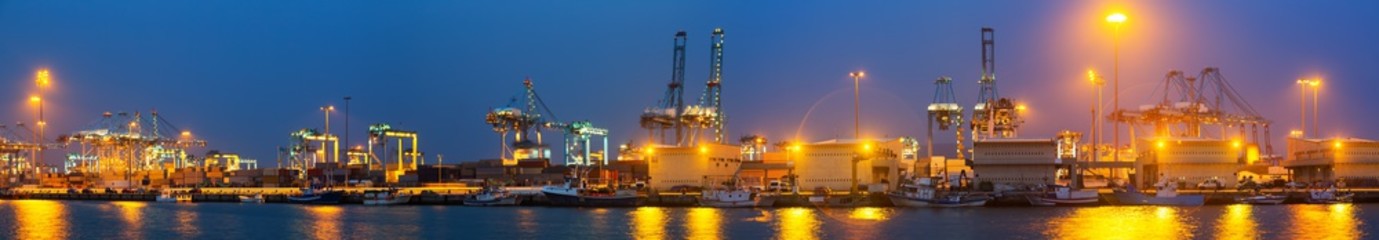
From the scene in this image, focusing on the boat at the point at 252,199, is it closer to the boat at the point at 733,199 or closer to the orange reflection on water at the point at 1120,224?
the boat at the point at 733,199

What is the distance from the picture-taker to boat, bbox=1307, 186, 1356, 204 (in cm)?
7188

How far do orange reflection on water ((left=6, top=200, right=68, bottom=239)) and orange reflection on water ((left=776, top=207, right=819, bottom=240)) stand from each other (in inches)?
1184

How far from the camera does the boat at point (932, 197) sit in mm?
70562

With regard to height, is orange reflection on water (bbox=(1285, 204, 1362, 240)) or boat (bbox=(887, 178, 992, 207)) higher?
boat (bbox=(887, 178, 992, 207))

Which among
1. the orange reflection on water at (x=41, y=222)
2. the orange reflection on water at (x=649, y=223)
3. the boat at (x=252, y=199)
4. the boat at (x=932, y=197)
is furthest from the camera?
the boat at (x=252, y=199)

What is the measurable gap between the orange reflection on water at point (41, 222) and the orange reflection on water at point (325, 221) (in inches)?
412

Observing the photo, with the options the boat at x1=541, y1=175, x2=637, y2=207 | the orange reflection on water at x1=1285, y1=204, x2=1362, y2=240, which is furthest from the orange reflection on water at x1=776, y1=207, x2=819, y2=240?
the orange reflection on water at x1=1285, y1=204, x2=1362, y2=240

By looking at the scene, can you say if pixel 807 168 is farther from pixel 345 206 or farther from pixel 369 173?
pixel 369 173

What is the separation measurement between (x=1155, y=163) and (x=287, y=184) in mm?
90961

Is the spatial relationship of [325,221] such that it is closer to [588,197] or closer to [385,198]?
[588,197]

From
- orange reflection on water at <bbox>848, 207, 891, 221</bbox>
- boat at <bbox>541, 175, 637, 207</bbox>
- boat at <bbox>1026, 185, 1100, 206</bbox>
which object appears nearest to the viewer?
orange reflection on water at <bbox>848, 207, 891, 221</bbox>

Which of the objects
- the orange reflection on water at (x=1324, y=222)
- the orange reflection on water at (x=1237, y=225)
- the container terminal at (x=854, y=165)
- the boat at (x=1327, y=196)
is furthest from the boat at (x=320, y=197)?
the boat at (x=1327, y=196)

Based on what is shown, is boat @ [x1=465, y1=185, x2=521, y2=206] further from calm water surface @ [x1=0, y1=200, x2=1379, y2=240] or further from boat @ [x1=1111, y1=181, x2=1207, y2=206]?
boat @ [x1=1111, y1=181, x2=1207, y2=206]

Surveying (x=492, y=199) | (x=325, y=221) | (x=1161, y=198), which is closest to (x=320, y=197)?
(x=492, y=199)
